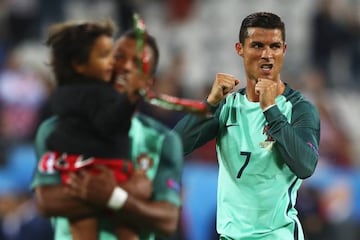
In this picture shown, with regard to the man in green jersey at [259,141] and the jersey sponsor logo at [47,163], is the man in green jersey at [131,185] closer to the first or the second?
the jersey sponsor logo at [47,163]

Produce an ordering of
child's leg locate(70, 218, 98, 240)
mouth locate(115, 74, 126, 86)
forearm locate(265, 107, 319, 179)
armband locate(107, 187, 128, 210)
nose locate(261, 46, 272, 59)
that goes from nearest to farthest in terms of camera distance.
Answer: armband locate(107, 187, 128, 210) < child's leg locate(70, 218, 98, 240) < mouth locate(115, 74, 126, 86) < forearm locate(265, 107, 319, 179) < nose locate(261, 46, 272, 59)

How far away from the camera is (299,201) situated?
8070 mm

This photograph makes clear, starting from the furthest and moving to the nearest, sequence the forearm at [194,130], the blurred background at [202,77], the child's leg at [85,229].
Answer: the blurred background at [202,77], the forearm at [194,130], the child's leg at [85,229]

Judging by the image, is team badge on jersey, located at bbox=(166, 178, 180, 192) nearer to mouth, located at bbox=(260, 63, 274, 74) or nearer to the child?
the child

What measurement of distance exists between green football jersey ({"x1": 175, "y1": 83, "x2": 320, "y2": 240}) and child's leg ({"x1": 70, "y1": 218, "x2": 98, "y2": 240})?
3.57 ft

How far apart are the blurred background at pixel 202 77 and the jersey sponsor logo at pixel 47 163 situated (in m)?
4.30

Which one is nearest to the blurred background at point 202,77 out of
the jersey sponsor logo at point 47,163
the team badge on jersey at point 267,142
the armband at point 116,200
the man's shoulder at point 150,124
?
the team badge on jersey at point 267,142

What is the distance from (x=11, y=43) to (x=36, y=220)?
4002 mm

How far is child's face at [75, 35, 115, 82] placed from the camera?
414 centimetres

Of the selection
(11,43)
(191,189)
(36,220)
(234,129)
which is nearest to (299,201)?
(191,189)

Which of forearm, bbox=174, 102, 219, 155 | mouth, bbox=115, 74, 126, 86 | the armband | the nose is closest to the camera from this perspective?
the armband

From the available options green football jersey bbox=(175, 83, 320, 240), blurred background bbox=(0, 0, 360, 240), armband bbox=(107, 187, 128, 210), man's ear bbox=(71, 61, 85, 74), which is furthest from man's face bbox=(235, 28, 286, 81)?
blurred background bbox=(0, 0, 360, 240)

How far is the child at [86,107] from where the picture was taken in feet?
13.0

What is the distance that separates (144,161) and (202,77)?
8117mm
